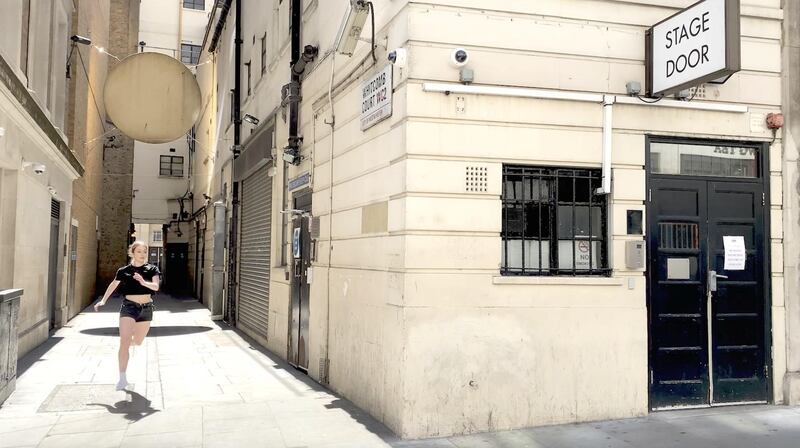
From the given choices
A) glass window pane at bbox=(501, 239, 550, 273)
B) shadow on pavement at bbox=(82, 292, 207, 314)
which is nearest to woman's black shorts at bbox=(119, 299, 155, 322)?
glass window pane at bbox=(501, 239, 550, 273)

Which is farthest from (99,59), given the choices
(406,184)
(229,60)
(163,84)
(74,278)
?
(406,184)

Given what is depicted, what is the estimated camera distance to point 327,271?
857 cm

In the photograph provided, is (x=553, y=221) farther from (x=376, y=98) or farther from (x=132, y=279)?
(x=132, y=279)

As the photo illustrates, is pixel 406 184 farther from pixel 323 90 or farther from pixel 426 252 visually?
pixel 323 90

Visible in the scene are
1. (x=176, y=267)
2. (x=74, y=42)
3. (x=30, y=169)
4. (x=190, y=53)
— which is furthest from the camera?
(x=176, y=267)

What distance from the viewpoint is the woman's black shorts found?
813 centimetres

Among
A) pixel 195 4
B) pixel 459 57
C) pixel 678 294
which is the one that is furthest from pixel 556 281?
pixel 195 4

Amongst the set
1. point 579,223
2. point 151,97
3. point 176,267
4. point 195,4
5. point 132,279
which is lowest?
point 176,267

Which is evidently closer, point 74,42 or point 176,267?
point 74,42

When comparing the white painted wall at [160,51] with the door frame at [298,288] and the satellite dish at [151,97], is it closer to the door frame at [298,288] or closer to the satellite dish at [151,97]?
the satellite dish at [151,97]

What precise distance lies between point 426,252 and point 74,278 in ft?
48.0

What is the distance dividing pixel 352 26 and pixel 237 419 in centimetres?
439

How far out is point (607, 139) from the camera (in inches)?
265

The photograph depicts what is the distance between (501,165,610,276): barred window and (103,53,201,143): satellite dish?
547 centimetres
